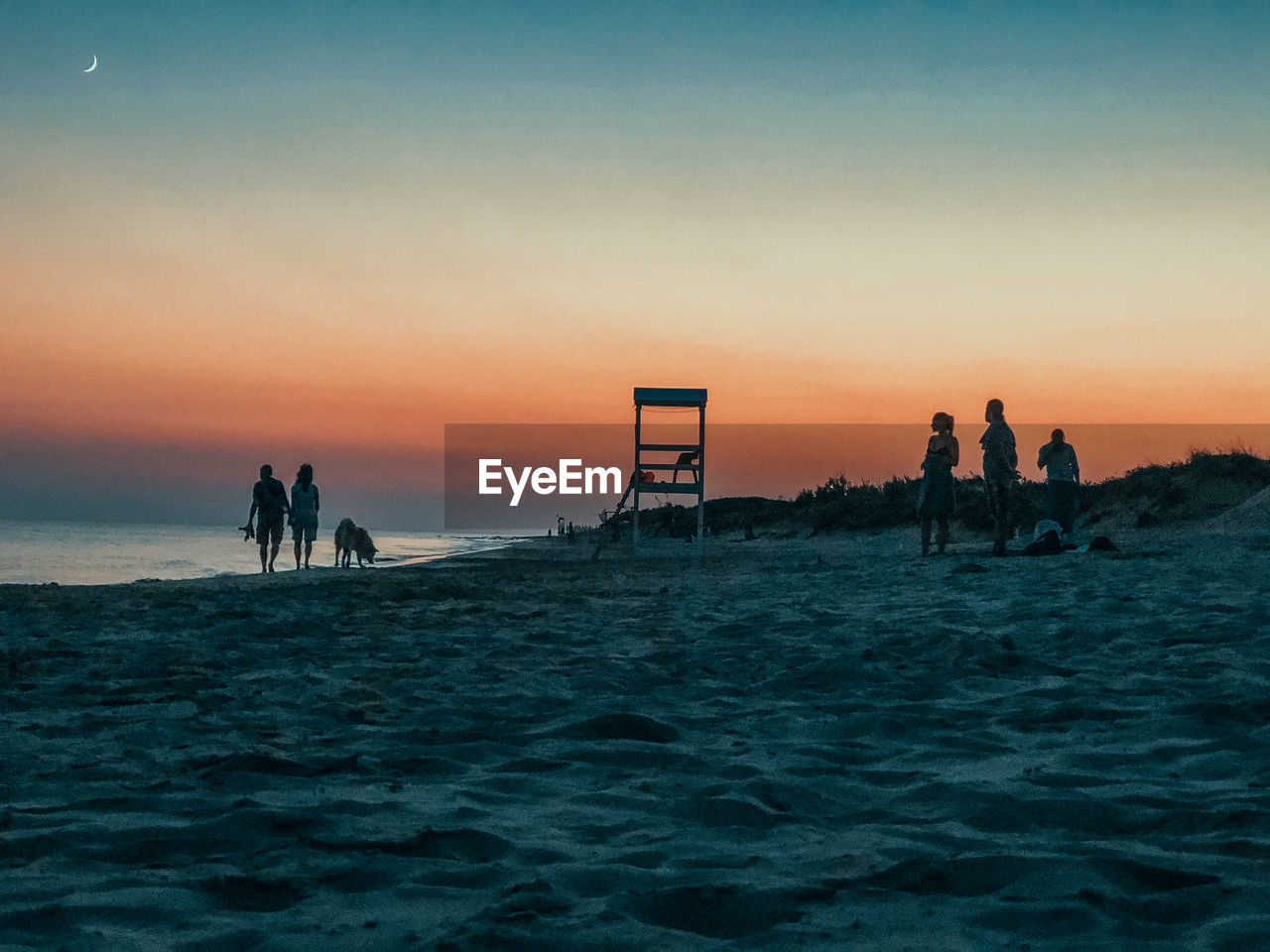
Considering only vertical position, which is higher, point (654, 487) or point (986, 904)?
point (654, 487)

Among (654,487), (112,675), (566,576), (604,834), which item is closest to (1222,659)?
(604,834)

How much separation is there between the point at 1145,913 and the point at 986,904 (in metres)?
0.37

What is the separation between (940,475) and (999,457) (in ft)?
4.18

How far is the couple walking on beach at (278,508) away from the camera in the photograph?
16.1 meters

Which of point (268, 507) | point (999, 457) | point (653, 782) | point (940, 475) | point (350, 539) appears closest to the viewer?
point (653, 782)

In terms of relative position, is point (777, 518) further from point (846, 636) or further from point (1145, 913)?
point (1145, 913)

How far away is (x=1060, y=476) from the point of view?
46.4 feet

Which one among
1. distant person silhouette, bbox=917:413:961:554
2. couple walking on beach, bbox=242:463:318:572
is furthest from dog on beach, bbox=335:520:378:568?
distant person silhouette, bbox=917:413:961:554

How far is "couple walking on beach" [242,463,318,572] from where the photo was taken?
1606 centimetres

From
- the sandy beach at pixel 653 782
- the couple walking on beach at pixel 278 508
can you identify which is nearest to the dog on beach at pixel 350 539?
the couple walking on beach at pixel 278 508

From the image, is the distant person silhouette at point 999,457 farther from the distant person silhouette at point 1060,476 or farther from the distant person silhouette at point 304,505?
the distant person silhouette at point 304,505

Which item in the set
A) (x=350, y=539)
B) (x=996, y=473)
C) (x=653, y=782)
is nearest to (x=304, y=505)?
(x=350, y=539)

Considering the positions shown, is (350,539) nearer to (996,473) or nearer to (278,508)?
(278,508)

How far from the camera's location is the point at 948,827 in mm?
3129
